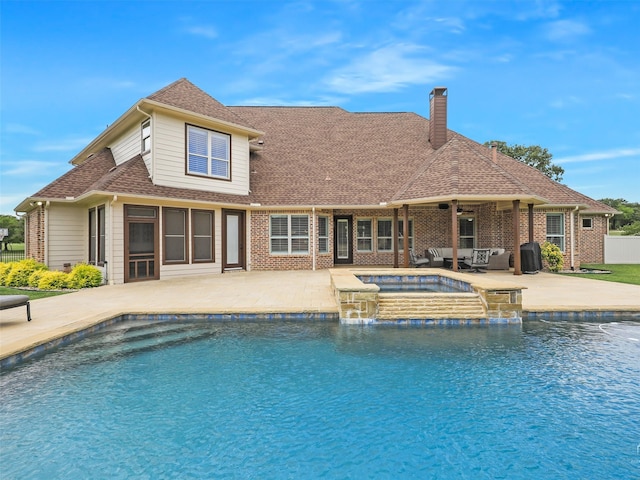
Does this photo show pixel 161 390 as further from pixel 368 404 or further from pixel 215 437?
pixel 368 404

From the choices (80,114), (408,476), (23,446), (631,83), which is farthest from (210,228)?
(631,83)

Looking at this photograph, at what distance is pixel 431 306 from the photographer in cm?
755

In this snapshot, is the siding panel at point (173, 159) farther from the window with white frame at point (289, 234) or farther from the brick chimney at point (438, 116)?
the brick chimney at point (438, 116)

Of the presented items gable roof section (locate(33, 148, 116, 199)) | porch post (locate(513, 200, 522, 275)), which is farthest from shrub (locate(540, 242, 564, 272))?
Result: gable roof section (locate(33, 148, 116, 199))

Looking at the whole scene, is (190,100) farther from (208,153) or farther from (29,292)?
(29,292)

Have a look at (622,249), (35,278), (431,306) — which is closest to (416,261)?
(431,306)

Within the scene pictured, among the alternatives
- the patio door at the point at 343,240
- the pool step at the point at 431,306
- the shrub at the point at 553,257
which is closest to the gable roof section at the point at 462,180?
the shrub at the point at 553,257

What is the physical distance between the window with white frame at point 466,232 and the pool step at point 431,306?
34.9ft

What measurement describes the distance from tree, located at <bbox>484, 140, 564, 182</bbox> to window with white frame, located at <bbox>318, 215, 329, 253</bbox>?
81.9 ft

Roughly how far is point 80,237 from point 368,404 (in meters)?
14.3

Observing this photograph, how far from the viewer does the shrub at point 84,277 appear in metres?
11.4

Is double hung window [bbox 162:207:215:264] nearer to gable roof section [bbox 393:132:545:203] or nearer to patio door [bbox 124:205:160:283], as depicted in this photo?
patio door [bbox 124:205:160:283]

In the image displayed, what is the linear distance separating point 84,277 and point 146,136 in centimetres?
535

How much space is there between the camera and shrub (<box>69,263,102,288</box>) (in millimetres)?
11430
